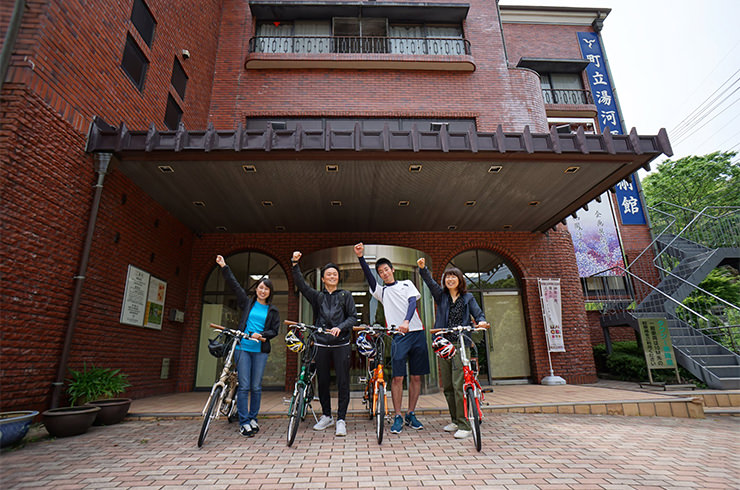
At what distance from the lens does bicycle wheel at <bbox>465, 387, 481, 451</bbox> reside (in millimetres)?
3162

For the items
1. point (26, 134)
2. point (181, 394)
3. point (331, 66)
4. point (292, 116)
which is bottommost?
point (181, 394)

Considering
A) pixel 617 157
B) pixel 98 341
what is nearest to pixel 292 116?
pixel 98 341

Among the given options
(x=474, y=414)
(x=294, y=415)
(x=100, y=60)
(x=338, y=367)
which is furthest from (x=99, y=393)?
(x=100, y=60)

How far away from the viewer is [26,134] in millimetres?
Result: 4199

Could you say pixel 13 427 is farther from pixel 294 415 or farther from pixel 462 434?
pixel 462 434

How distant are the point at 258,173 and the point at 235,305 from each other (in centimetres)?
429

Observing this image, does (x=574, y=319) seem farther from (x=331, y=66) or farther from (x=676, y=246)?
(x=331, y=66)

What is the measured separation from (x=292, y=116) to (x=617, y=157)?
7.63 metres

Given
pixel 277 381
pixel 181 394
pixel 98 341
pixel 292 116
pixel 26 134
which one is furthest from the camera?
pixel 292 116

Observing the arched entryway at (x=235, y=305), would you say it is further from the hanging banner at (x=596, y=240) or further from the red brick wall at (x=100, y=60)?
the hanging banner at (x=596, y=240)

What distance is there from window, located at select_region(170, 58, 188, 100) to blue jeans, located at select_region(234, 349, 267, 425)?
287 inches

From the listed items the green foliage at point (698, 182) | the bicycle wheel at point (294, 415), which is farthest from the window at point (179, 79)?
the green foliage at point (698, 182)

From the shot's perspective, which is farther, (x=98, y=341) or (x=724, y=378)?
(x=724, y=378)

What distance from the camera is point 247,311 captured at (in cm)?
404
